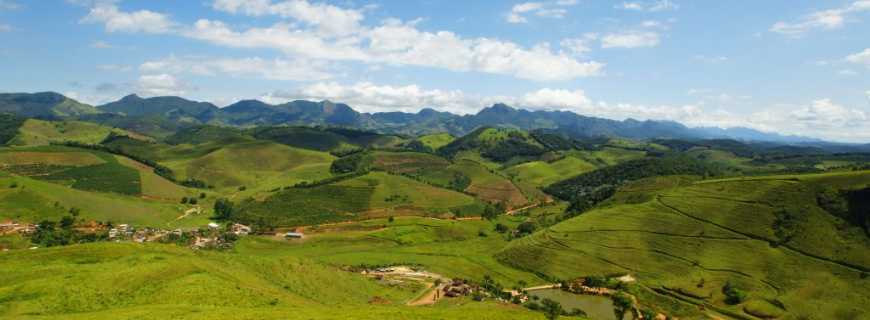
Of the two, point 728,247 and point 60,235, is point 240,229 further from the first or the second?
point 728,247

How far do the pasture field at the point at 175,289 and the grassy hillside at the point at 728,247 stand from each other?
54.2 metres

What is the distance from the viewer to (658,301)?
398ft

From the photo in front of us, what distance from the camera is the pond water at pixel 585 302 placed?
114m

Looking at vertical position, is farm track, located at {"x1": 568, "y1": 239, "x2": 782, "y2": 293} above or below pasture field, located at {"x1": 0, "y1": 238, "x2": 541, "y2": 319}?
below

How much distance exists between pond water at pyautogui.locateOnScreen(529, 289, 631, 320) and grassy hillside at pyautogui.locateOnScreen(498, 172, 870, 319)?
1211 centimetres

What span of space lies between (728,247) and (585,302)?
160ft

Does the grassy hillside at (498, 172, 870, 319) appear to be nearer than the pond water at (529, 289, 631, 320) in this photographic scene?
No

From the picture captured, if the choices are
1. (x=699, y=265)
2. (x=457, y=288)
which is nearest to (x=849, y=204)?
(x=699, y=265)

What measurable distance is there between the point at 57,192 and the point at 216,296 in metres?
162

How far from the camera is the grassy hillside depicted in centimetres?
11631

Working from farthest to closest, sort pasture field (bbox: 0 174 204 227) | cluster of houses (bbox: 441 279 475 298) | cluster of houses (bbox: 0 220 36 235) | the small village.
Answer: pasture field (bbox: 0 174 204 227) < the small village < cluster of houses (bbox: 0 220 36 235) < cluster of houses (bbox: 441 279 475 298)

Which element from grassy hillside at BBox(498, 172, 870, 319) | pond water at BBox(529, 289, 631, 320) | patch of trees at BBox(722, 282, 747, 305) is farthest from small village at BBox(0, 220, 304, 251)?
patch of trees at BBox(722, 282, 747, 305)

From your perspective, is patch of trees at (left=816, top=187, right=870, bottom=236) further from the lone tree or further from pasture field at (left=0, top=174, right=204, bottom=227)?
pasture field at (left=0, top=174, right=204, bottom=227)

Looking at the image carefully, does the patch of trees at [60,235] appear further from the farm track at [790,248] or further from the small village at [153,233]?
the farm track at [790,248]
